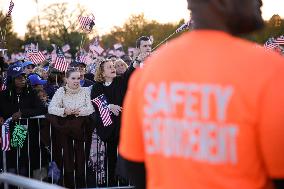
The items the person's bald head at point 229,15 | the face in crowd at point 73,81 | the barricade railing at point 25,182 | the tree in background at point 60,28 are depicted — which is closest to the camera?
the person's bald head at point 229,15

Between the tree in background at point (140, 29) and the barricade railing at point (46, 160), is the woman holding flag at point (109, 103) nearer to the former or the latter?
the barricade railing at point (46, 160)

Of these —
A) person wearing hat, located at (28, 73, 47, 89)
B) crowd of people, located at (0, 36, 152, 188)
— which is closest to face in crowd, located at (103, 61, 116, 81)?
crowd of people, located at (0, 36, 152, 188)

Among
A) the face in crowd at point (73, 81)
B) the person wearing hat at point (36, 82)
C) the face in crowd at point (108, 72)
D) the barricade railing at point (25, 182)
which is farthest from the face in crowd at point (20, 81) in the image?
the barricade railing at point (25, 182)

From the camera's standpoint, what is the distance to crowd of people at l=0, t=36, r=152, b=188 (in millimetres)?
7016

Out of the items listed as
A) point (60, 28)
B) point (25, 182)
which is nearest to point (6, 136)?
point (25, 182)

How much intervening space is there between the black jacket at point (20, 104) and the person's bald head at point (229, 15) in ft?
18.0

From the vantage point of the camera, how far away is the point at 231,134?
170 centimetres

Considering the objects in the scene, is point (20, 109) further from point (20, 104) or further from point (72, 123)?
point (72, 123)

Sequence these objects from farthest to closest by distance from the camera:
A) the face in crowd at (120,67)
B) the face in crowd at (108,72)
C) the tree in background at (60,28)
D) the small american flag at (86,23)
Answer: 1. the tree in background at (60,28)
2. the small american flag at (86,23)
3. the face in crowd at (120,67)
4. the face in crowd at (108,72)

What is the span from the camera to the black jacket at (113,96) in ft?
23.1

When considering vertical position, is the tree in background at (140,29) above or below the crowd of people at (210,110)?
above

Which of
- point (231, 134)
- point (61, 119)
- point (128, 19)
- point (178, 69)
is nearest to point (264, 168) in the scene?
point (231, 134)

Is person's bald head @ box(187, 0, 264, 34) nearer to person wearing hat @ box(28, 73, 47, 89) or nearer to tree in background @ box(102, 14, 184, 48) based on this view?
person wearing hat @ box(28, 73, 47, 89)

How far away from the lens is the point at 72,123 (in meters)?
7.06
